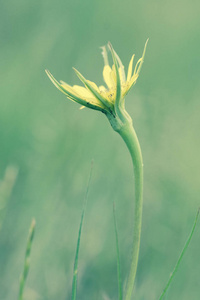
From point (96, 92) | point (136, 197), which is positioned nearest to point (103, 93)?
point (96, 92)

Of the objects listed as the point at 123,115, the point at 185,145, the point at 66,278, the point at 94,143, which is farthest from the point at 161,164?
the point at 123,115

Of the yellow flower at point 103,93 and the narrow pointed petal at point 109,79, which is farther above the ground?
the narrow pointed petal at point 109,79

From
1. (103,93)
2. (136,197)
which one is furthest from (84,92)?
(136,197)

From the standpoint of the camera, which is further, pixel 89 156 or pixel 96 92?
pixel 89 156

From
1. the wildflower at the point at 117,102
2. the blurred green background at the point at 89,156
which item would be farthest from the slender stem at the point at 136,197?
the blurred green background at the point at 89,156

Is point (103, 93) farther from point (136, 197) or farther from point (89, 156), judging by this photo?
point (89, 156)

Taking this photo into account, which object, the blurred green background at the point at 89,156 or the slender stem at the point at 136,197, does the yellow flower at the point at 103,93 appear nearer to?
the slender stem at the point at 136,197

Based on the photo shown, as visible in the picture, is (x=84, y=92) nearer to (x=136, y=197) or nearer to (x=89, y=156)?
(x=136, y=197)

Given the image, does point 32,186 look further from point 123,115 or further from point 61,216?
point 123,115

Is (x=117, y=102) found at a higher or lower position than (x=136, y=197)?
higher

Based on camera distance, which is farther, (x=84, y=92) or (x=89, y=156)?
(x=89, y=156)
